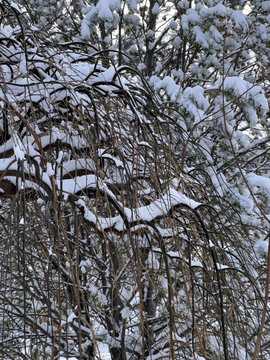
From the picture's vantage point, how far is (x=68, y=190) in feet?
5.45

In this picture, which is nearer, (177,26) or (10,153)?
(10,153)

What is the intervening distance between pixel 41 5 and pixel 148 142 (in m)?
4.02

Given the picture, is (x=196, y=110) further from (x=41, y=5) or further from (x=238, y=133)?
(x=41, y=5)

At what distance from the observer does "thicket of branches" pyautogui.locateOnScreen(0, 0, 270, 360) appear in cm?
147

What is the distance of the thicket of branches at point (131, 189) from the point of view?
147 centimetres

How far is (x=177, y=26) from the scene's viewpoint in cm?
485

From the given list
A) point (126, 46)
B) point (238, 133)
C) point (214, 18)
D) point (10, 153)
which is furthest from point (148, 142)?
point (126, 46)

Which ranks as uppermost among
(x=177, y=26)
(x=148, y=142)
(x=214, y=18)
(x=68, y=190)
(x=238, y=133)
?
(x=177, y=26)

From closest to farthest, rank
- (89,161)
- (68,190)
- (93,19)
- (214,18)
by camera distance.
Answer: (68,190)
(89,161)
(214,18)
(93,19)

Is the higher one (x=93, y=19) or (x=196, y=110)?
(x=93, y=19)

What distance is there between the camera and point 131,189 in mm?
1567

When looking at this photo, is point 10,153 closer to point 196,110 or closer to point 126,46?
point 196,110

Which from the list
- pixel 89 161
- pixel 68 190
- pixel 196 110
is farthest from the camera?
pixel 196 110

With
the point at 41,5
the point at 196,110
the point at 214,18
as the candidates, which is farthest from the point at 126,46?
the point at 196,110
